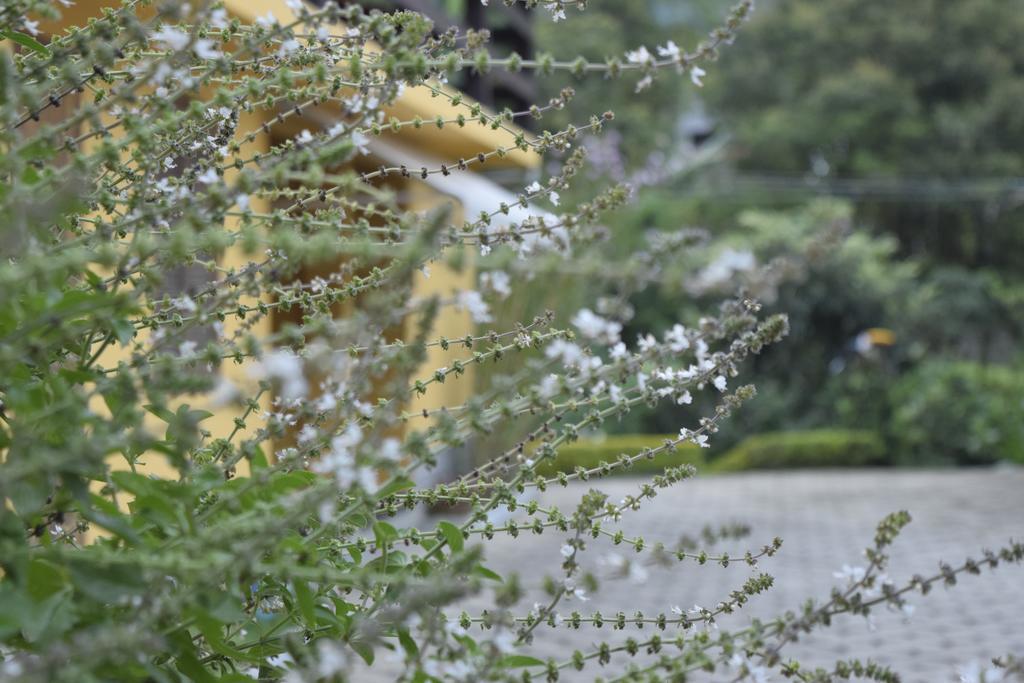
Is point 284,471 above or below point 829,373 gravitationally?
above

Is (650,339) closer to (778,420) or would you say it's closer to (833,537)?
(833,537)

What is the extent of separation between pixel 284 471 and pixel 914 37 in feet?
74.3

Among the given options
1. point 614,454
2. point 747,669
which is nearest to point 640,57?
point 747,669

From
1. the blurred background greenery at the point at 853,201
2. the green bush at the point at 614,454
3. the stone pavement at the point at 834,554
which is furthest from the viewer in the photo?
the blurred background greenery at the point at 853,201

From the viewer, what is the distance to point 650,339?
5.21 ft

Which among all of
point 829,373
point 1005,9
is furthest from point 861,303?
point 1005,9

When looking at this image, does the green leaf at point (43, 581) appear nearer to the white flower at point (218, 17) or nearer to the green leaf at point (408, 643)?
the green leaf at point (408, 643)

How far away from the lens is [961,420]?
14.9m

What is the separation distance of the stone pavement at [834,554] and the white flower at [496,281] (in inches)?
58.7

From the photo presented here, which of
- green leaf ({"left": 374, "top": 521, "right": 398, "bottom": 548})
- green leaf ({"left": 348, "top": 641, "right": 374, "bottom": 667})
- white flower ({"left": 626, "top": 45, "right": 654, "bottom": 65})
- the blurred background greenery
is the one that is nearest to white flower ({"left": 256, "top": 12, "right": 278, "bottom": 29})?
white flower ({"left": 626, "top": 45, "right": 654, "bottom": 65})

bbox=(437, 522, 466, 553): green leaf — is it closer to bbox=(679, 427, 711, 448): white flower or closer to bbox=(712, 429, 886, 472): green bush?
bbox=(679, 427, 711, 448): white flower

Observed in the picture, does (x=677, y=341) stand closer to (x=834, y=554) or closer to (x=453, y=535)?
(x=453, y=535)

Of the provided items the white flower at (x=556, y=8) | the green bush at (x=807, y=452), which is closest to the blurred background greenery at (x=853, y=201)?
the green bush at (x=807, y=452)

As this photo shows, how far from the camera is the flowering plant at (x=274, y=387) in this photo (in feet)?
4.44
